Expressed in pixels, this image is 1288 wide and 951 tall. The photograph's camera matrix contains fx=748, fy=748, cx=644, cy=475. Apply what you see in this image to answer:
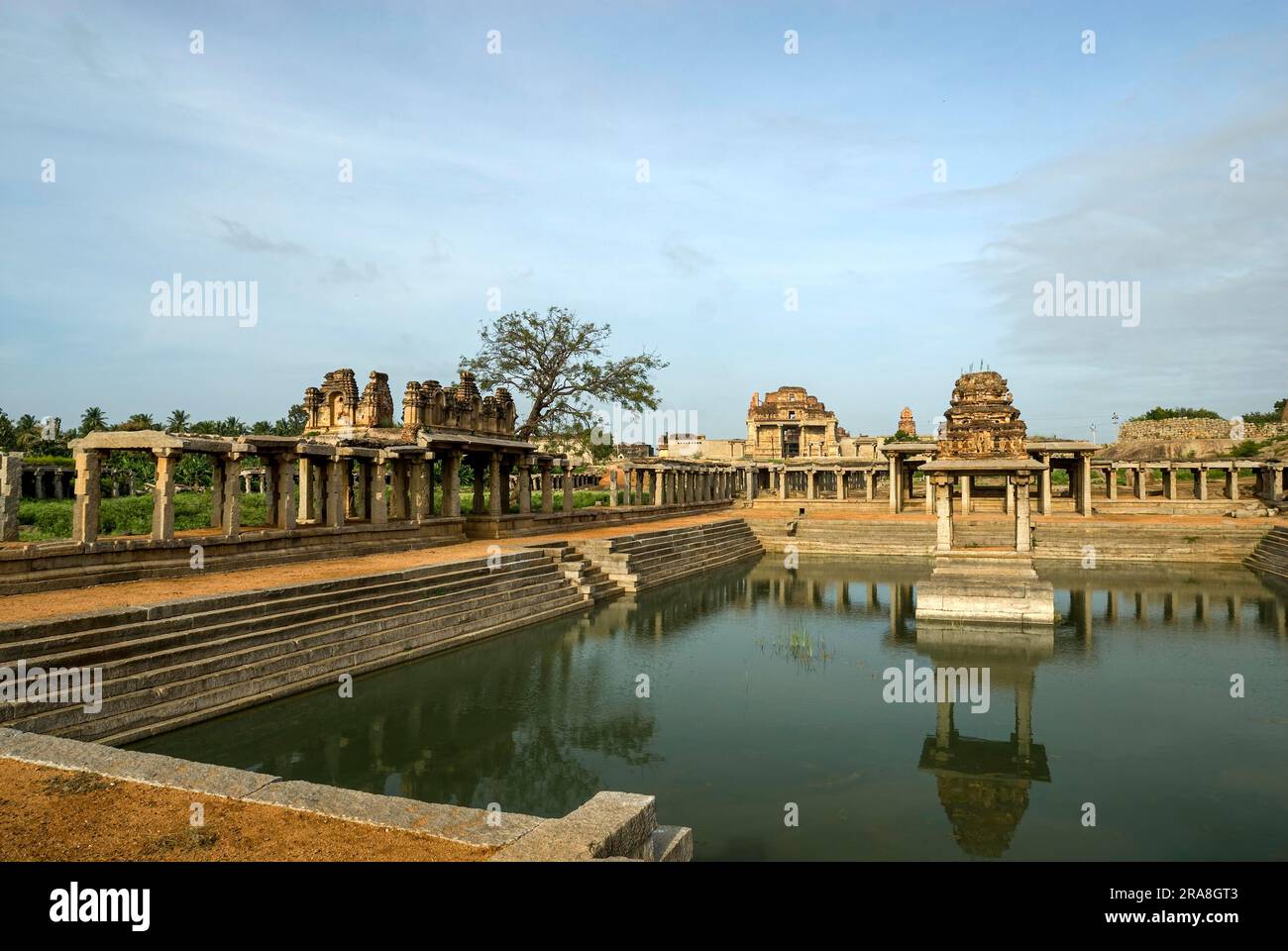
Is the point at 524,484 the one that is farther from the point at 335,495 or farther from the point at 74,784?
the point at 74,784

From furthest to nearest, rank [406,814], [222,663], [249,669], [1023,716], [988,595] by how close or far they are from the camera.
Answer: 1. [988,595]
2. [1023,716]
3. [249,669]
4. [222,663]
5. [406,814]

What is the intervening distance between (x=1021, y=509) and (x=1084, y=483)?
20.3m

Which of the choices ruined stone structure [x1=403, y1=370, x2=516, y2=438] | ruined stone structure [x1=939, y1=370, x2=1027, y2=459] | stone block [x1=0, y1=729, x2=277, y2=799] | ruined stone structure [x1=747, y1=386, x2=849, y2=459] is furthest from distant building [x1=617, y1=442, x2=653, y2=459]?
stone block [x1=0, y1=729, x2=277, y2=799]

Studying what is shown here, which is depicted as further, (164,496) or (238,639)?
(164,496)

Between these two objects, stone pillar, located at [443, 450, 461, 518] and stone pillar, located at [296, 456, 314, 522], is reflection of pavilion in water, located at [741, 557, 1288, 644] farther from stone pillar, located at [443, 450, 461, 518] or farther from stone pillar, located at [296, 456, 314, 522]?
stone pillar, located at [296, 456, 314, 522]

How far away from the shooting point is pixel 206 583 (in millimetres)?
12703

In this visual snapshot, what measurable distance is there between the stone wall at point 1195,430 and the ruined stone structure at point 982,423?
139ft

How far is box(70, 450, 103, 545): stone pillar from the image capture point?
43.3 ft

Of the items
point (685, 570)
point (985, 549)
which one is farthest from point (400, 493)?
point (985, 549)

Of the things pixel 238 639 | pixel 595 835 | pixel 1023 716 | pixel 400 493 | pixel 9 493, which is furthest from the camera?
pixel 400 493

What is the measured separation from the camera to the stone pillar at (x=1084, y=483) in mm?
34594

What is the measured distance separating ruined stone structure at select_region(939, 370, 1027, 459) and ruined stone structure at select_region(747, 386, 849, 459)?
45.5 meters

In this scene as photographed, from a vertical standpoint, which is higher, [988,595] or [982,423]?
[982,423]
